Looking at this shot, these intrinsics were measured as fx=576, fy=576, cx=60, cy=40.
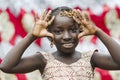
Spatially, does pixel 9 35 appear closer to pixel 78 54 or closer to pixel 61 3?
pixel 61 3

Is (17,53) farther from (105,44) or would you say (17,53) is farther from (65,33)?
(105,44)

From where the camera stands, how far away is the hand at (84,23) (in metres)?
2.33

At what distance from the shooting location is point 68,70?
2.36 meters

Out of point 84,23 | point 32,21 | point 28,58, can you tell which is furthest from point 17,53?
point 32,21

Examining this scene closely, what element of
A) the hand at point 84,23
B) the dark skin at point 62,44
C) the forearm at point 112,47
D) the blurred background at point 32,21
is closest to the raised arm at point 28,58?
the dark skin at point 62,44

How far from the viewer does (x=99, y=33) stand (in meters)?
2.39

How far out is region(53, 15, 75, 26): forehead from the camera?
234cm

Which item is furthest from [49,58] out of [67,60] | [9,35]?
[9,35]

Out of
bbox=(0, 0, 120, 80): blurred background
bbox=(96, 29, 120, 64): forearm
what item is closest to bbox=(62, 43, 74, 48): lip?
bbox=(96, 29, 120, 64): forearm

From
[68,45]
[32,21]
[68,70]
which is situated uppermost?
[68,45]

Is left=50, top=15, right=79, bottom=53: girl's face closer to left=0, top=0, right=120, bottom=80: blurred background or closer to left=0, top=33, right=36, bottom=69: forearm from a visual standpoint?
left=0, top=33, right=36, bottom=69: forearm

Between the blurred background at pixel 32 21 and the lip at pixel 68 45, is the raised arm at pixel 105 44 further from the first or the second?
the blurred background at pixel 32 21

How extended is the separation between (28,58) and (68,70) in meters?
0.18

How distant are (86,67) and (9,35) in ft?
2.80
